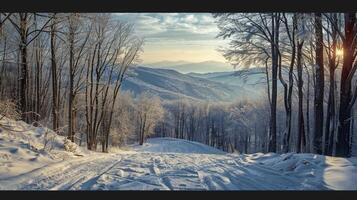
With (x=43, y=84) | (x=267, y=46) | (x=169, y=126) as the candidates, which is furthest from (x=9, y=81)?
(x=169, y=126)

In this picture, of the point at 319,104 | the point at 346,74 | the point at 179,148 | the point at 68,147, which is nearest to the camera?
the point at 346,74

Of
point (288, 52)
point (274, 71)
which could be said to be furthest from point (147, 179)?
point (288, 52)

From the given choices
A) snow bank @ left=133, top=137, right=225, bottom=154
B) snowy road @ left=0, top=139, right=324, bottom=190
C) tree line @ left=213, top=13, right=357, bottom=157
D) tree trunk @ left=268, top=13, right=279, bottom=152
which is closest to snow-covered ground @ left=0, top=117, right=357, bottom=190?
snowy road @ left=0, top=139, right=324, bottom=190

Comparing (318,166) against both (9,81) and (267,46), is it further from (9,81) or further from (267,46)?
(9,81)

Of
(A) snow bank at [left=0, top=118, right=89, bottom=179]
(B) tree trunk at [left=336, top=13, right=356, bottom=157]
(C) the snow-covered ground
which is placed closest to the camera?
(C) the snow-covered ground

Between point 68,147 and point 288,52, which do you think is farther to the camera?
point 288,52

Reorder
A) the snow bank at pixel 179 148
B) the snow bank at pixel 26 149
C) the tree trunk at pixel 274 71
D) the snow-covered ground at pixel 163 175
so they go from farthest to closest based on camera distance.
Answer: the snow bank at pixel 179 148, the tree trunk at pixel 274 71, the snow bank at pixel 26 149, the snow-covered ground at pixel 163 175

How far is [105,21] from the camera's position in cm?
3372

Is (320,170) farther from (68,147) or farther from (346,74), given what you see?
(68,147)

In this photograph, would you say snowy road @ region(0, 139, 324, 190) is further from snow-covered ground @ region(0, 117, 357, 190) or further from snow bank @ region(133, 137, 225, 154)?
snow bank @ region(133, 137, 225, 154)

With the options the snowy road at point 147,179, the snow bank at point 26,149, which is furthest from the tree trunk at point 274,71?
the snowy road at point 147,179

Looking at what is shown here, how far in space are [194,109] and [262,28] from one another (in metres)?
89.0

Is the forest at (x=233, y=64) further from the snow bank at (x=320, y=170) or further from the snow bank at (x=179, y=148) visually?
the snow bank at (x=179, y=148)

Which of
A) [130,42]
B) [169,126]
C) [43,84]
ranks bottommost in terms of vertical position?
[169,126]
